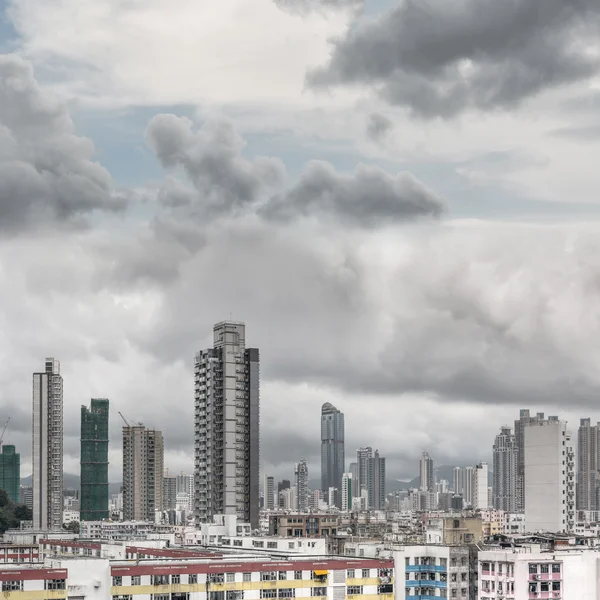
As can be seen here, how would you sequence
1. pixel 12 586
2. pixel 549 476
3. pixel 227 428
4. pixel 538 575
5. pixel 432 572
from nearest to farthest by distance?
pixel 12 586 → pixel 538 575 → pixel 432 572 → pixel 549 476 → pixel 227 428

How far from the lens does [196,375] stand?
149 meters

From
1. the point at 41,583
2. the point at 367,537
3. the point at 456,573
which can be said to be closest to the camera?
the point at 41,583

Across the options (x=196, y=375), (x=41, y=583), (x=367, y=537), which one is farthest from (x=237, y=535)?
(x=41, y=583)

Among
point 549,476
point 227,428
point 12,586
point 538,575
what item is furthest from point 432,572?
point 227,428

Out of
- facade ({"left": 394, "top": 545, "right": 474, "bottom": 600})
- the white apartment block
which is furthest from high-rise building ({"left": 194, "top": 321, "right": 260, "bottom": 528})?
the white apartment block

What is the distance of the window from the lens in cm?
6756

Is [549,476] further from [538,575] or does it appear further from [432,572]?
[538,575]

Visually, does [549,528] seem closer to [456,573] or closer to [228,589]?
[456,573]

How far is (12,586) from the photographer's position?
6788 cm

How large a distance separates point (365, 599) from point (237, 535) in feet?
152

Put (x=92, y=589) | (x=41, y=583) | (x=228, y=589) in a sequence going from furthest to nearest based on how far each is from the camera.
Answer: (x=228, y=589)
(x=92, y=589)
(x=41, y=583)

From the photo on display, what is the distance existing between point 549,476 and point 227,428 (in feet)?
118

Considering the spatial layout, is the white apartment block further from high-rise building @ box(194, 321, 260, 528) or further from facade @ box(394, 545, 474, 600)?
high-rise building @ box(194, 321, 260, 528)

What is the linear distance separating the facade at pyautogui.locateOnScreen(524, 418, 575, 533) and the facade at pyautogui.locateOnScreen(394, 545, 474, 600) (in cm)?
4127
